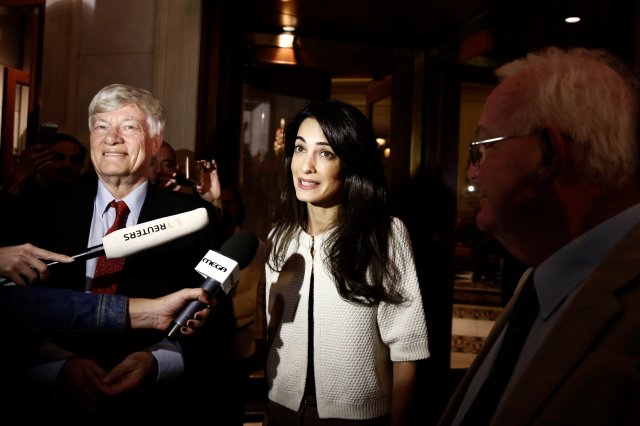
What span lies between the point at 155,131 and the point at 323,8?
2.74m

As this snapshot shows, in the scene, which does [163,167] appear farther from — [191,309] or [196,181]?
[191,309]

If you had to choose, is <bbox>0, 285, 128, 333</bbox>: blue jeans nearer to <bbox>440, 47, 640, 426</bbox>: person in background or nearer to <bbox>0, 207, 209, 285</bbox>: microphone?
<bbox>0, 207, 209, 285</bbox>: microphone

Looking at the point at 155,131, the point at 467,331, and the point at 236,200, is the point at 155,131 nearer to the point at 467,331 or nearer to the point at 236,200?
the point at 236,200

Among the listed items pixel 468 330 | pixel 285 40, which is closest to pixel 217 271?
pixel 285 40

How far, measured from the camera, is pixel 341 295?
1.87 m

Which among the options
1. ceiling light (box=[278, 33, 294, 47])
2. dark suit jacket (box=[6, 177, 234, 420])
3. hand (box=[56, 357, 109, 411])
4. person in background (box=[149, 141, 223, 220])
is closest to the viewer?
hand (box=[56, 357, 109, 411])

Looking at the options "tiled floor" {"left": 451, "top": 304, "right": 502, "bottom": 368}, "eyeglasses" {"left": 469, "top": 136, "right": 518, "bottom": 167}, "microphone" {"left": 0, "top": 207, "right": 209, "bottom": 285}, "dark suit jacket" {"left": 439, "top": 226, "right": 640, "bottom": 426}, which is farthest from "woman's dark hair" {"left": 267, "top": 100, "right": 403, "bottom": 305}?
"tiled floor" {"left": 451, "top": 304, "right": 502, "bottom": 368}

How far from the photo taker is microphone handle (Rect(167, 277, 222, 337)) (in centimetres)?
132

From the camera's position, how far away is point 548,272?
964mm

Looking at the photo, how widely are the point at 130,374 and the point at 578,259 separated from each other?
124 centimetres

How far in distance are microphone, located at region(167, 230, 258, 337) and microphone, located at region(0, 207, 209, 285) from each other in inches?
4.4

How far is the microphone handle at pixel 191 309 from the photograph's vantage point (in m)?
1.32

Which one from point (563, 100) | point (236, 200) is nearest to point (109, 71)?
point (236, 200)

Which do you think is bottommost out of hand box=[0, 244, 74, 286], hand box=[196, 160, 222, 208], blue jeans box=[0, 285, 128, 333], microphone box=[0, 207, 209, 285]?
blue jeans box=[0, 285, 128, 333]
